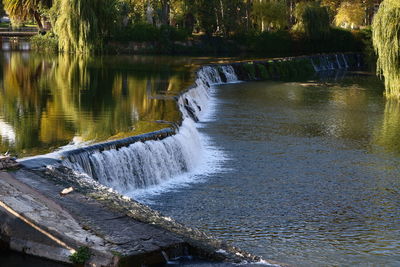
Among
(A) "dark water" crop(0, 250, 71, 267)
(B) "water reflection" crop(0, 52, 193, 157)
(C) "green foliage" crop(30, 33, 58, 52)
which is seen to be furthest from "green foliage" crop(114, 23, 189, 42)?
(A) "dark water" crop(0, 250, 71, 267)

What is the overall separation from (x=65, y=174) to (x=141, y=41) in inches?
1641

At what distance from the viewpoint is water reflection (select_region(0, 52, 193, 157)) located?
18.8m

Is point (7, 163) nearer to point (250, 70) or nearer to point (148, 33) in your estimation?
point (250, 70)

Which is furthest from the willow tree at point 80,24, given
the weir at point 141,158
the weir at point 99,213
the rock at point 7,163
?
the rock at point 7,163

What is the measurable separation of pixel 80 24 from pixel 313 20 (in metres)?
23.7

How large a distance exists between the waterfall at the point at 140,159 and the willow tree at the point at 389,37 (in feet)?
41.2

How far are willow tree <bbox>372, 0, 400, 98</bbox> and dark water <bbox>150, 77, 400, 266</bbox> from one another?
5.56 feet

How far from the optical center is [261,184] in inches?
682

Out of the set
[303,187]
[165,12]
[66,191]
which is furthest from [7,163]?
[165,12]

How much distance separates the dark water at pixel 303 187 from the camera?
1305cm

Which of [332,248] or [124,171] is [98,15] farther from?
[332,248]

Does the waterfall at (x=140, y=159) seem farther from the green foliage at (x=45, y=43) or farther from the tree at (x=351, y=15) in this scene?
the tree at (x=351, y=15)

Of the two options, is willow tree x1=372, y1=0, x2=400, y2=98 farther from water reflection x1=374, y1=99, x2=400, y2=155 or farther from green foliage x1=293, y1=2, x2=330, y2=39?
green foliage x1=293, y1=2, x2=330, y2=39

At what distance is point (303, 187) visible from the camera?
1714 centimetres
